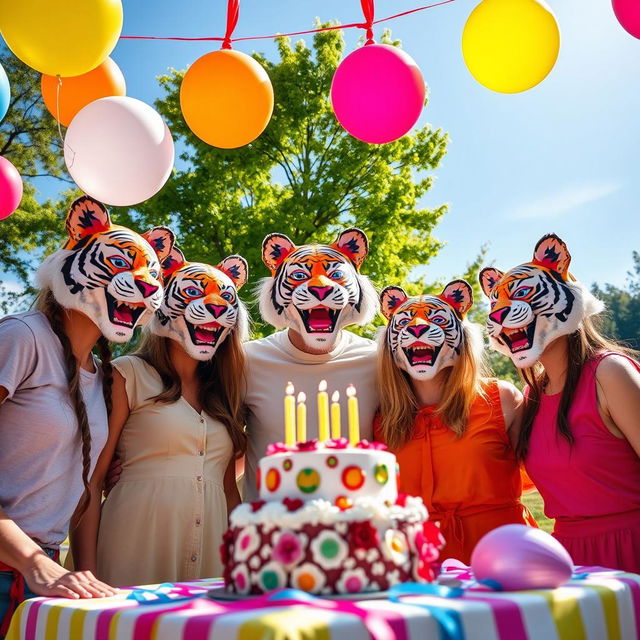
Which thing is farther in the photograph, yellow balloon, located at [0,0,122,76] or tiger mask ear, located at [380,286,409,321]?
tiger mask ear, located at [380,286,409,321]

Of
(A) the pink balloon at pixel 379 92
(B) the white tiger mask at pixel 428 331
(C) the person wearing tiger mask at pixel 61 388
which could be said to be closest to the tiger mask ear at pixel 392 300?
(B) the white tiger mask at pixel 428 331

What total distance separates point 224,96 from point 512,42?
1.84 m

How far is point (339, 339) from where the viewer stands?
5152 mm

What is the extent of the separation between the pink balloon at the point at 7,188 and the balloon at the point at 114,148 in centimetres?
189

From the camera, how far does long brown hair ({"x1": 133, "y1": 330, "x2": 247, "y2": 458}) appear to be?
4.49 meters

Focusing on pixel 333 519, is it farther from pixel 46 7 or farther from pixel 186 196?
pixel 186 196

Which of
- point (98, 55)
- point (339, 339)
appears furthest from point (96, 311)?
point (339, 339)

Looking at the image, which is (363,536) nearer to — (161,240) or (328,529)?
(328,529)

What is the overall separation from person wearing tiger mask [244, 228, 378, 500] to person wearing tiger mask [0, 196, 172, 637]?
1.10 metres

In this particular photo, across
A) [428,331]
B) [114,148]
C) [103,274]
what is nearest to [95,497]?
[103,274]

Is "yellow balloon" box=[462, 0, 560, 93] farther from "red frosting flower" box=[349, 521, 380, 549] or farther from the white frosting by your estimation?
"red frosting flower" box=[349, 521, 380, 549]

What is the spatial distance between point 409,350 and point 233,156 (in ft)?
28.2

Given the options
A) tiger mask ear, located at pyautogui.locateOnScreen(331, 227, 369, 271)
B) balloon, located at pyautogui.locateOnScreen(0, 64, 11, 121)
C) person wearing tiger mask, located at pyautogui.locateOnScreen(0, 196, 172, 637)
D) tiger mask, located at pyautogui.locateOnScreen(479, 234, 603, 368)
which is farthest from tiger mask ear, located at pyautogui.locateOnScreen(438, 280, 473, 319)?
balloon, located at pyautogui.locateOnScreen(0, 64, 11, 121)

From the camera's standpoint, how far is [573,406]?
4.18 metres
